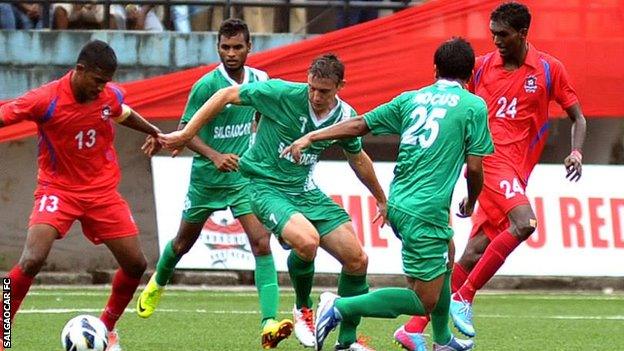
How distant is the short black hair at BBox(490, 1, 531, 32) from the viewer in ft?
36.7

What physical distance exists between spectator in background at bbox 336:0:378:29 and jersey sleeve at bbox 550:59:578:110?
8.35 m

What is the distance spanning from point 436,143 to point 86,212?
2.51 m

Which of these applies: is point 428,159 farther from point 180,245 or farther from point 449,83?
point 180,245

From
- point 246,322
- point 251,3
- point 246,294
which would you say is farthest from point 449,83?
point 251,3

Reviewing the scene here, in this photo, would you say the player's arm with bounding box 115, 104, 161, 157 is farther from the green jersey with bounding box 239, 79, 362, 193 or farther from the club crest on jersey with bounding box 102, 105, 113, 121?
the green jersey with bounding box 239, 79, 362, 193

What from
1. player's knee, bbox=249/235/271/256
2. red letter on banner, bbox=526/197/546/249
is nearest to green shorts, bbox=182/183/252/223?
player's knee, bbox=249/235/271/256

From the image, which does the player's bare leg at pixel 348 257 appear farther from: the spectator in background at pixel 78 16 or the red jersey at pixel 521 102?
the spectator in background at pixel 78 16

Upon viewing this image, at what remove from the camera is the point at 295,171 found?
10641 mm

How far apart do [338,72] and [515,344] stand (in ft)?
8.20

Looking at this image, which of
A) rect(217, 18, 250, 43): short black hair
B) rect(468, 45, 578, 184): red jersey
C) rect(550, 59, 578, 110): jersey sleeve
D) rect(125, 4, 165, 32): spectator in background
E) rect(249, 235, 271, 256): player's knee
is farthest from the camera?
rect(125, 4, 165, 32): spectator in background

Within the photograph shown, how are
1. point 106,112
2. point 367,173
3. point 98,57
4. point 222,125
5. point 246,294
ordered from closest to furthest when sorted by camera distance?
point 98,57 < point 106,112 < point 367,173 < point 222,125 < point 246,294

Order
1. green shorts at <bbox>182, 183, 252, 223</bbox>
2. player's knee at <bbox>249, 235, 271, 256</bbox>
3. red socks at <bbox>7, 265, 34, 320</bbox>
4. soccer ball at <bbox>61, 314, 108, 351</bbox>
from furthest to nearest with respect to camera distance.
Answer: green shorts at <bbox>182, 183, 252, 223</bbox>, player's knee at <bbox>249, 235, 271, 256</bbox>, red socks at <bbox>7, 265, 34, 320</bbox>, soccer ball at <bbox>61, 314, 108, 351</bbox>

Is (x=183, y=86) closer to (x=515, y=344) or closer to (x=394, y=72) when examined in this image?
(x=394, y=72)

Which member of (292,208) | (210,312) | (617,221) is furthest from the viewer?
(617,221)
